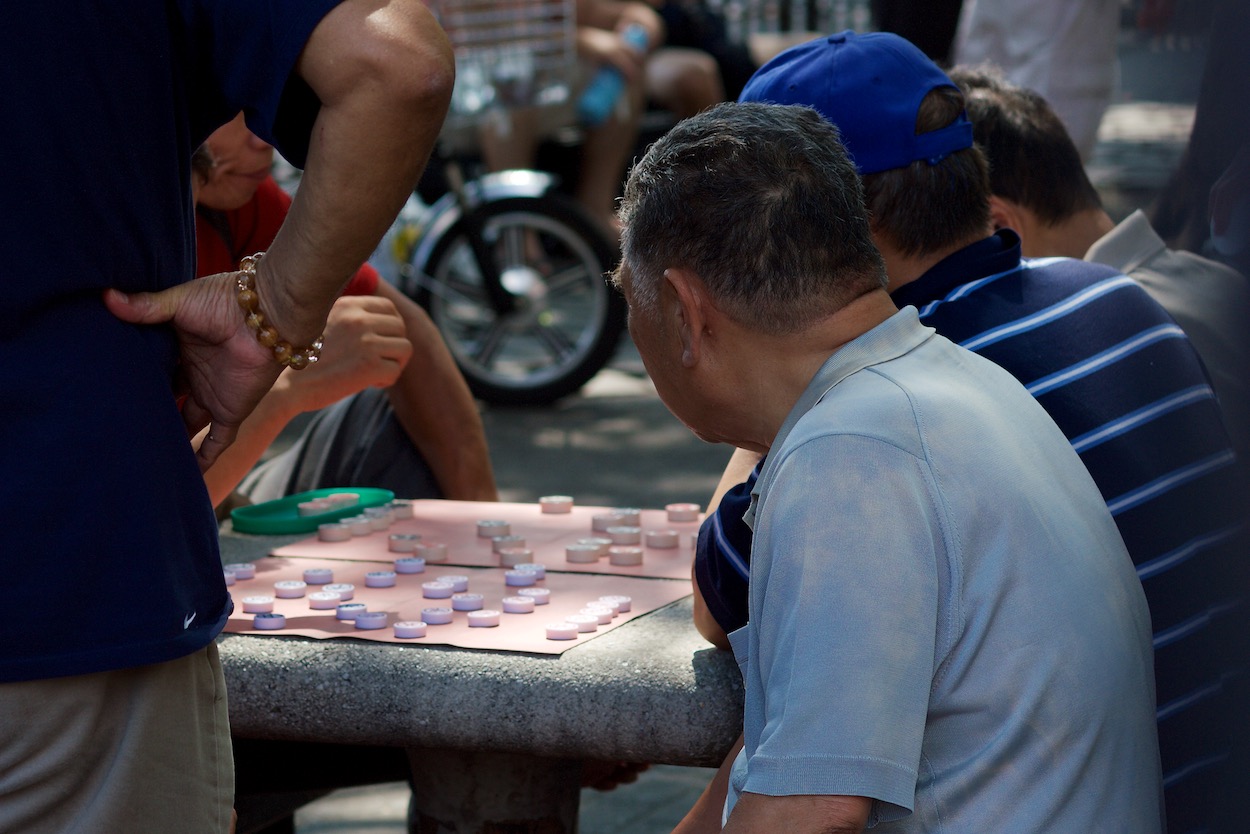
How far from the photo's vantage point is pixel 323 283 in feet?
4.85

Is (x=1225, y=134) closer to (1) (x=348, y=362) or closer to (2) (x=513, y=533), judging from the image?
(2) (x=513, y=533)

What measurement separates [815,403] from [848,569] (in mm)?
203

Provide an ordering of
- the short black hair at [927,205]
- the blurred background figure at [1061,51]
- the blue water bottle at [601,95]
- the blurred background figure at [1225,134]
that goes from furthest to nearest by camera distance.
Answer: the blue water bottle at [601,95], the blurred background figure at [1061,51], the short black hair at [927,205], the blurred background figure at [1225,134]

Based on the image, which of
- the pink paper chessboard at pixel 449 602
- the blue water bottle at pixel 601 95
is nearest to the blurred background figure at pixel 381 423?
the pink paper chessboard at pixel 449 602

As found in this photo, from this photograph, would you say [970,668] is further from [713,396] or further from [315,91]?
[315,91]

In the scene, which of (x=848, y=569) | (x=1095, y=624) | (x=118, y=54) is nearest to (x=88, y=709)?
(x=118, y=54)

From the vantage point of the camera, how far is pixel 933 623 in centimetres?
135

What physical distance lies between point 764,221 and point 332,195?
0.41 meters

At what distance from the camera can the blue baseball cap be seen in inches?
82.0

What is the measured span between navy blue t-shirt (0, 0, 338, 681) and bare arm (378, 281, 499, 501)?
1639 mm

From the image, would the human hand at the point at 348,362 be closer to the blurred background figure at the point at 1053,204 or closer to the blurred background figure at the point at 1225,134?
the blurred background figure at the point at 1053,204

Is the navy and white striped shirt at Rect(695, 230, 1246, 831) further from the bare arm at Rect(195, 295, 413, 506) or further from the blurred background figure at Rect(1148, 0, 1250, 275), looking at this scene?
the bare arm at Rect(195, 295, 413, 506)

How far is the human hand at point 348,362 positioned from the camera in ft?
8.54

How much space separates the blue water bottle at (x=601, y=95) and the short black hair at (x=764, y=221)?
7.49 m
